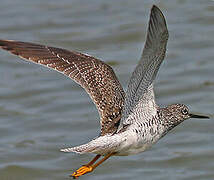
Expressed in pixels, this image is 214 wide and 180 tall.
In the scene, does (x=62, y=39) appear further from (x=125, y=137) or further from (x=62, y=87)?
(x=125, y=137)

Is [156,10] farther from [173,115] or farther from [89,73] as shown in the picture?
[89,73]

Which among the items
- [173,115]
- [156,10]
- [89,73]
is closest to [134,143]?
[173,115]

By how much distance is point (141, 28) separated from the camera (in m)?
20.0

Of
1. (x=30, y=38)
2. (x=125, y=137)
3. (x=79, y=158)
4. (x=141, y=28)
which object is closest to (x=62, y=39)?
(x=30, y=38)

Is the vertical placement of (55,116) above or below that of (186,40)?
below

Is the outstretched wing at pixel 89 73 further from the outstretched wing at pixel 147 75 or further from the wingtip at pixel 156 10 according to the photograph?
the wingtip at pixel 156 10

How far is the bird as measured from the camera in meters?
9.81

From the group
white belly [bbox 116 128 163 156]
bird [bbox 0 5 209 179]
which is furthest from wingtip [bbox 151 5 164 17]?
white belly [bbox 116 128 163 156]

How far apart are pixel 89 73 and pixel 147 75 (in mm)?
1850

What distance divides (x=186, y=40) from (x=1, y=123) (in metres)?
5.12

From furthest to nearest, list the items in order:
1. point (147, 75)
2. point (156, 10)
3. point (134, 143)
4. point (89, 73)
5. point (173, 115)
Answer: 1. point (89, 73)
2. point (173, 115)
3. point (134, 143)
4. point (147, 75)
5. point (156, 10)

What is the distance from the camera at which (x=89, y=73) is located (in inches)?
465

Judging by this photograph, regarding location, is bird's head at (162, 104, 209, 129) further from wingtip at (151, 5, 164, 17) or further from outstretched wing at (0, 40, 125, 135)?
wingtip at (151, 5, 164, 17)

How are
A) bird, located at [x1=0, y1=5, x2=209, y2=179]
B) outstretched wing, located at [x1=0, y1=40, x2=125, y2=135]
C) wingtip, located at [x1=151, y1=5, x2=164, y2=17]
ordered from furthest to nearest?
outstretched wing, located at [x1=0, y1=40, x2=125, y2=135]
bird, located at [x1=0, y1=5, x2=209, y2=179]
wingtip, located at [x1=151, y1=5, x2=164, y2=17]
